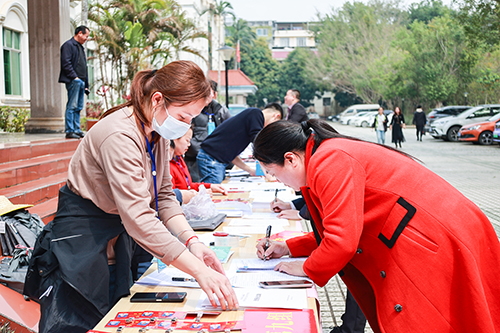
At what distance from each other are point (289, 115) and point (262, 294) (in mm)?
6347

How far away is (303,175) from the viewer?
2.00 meters

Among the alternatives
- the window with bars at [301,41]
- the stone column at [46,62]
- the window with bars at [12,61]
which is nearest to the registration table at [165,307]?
the stone column at [46,62]

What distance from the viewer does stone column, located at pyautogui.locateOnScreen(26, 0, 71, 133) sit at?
890cm

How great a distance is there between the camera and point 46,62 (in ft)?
29.6

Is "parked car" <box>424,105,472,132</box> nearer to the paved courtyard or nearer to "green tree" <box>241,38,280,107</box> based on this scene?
the paved courtyard

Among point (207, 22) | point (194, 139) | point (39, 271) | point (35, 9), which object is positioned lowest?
point (39, 271)

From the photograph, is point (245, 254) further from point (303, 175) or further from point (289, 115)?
point (289, 115)

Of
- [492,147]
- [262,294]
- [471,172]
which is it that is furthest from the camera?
[492,147]

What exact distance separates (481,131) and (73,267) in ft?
61.9

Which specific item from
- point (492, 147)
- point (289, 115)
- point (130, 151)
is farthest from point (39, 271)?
point (492, 147)

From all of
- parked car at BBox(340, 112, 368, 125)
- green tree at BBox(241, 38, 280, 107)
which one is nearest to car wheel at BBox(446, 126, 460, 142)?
parked car at BBox(340, 112, 368, 125)

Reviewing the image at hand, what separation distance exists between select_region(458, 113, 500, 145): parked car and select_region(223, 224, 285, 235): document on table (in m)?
17.4

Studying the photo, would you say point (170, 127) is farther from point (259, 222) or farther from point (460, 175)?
point (460, 175)

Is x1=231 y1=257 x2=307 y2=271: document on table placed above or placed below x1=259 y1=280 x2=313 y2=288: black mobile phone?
below
